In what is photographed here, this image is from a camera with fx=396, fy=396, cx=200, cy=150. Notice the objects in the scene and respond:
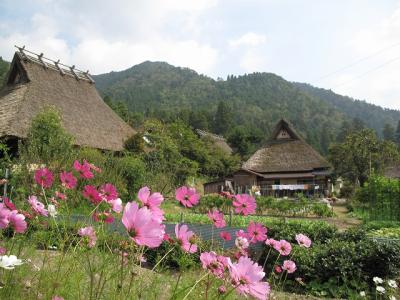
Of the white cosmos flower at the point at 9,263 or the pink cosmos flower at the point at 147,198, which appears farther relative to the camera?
the pink cosmos flower at the point at 147,198

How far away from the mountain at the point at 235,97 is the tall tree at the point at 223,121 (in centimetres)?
286

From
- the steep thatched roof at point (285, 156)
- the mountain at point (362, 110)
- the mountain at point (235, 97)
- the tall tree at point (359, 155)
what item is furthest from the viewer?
the mountain at point (362, 110)

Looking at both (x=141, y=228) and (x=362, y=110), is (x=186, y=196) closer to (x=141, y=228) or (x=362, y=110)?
(x=141, y=228)

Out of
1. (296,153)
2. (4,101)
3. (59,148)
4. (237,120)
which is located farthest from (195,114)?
(59,148)

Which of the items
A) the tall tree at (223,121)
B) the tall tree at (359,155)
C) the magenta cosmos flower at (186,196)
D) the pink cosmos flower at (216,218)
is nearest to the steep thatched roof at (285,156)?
the tall tree at (359,155)

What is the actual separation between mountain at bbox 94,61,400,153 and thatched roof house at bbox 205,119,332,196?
34.9 metres

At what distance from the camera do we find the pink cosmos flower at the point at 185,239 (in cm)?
125

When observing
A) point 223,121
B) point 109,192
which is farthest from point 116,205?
point 223,121

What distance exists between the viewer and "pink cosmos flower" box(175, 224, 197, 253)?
125 centimetres

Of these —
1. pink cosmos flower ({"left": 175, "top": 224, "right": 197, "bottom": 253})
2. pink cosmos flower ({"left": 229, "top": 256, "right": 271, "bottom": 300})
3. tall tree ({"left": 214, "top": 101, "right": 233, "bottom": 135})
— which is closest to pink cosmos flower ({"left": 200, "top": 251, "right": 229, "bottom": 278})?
pink cosmos flower ({"left": 175, "top": 224, "right": 197, "bottom": 253})

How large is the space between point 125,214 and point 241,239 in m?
0.84

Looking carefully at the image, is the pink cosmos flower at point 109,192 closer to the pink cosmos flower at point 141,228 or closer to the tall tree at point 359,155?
the pink cosmos flower at point 141,228

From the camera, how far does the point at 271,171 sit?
88.4 ft

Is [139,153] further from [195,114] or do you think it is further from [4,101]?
[195,114]
